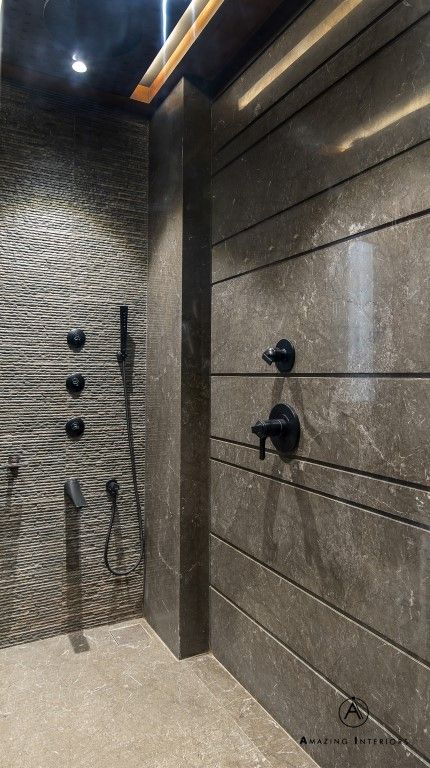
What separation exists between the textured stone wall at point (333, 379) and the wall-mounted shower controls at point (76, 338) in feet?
2.19

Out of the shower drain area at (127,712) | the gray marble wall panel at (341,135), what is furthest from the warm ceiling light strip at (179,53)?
the shower drain area at (127,712)

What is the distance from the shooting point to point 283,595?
157cm

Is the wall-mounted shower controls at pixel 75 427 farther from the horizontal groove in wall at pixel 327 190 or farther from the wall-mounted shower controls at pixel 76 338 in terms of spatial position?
the horizontal groove in wall at pixel 327 190

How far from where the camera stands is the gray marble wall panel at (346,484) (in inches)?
44.6

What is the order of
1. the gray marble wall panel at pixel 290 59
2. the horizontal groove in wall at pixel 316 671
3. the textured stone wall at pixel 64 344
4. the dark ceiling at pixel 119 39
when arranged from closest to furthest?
the horizontal groove in wall at pixel 316 671 < the gray marble wall panel at pixel 290 59 < the dark ceiling at pixel 119 39 < the textured stone wall at pixel 64 344

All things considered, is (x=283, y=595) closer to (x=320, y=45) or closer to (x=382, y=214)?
(x=382, y=214)

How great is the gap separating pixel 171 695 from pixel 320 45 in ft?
7.09

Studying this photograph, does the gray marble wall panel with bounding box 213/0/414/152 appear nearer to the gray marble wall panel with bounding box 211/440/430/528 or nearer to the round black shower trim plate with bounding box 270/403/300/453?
the round black shower trim plate with bounding box 270/403/300/453

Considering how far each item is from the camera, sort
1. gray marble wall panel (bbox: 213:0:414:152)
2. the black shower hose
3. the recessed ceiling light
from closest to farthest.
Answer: gray marble wall panel (bbox: 213:0:414:152) < the recessed ceiling light < the black shower hose

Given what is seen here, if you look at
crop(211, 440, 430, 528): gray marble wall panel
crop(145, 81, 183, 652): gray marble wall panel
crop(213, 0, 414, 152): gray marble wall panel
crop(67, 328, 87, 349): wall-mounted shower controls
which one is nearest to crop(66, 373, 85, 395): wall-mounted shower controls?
crop(67, 328, 87, 349): wall-mounted shower controls

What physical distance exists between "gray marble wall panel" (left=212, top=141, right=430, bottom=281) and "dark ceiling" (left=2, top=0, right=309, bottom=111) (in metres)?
0.65

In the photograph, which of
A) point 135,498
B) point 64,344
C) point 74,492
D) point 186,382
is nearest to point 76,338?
point 64,344

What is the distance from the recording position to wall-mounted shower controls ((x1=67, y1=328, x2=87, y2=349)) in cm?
216

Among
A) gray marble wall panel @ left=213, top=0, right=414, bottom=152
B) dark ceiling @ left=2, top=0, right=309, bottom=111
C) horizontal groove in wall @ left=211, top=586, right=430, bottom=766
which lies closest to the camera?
horizontal groove in wall @ left=211, top=586, right=430, bottom=766
